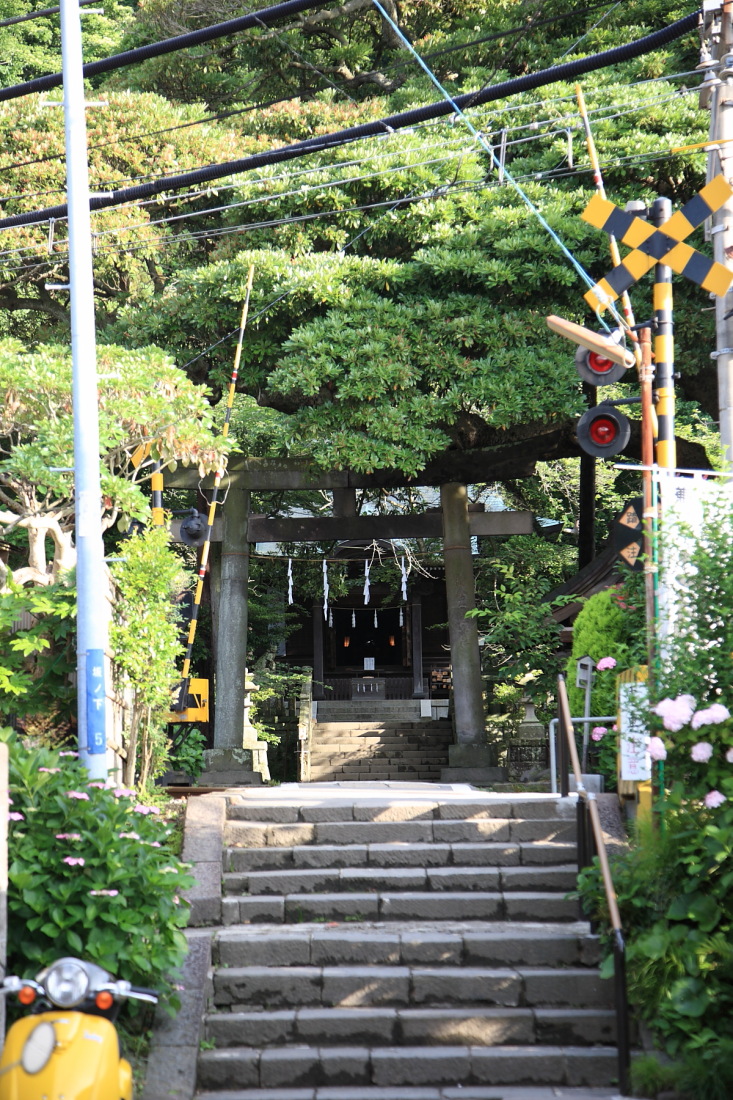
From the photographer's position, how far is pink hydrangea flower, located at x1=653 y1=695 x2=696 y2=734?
5.89 metres

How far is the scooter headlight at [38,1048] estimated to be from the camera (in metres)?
4.47

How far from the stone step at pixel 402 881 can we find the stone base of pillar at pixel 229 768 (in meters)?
7.81

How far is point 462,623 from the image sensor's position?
16281 mm

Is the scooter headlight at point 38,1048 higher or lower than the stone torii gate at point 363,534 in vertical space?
lower

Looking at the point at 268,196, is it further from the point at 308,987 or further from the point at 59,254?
the point at 308,987

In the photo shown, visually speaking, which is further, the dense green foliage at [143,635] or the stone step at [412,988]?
the dense green foliage at [143,635]

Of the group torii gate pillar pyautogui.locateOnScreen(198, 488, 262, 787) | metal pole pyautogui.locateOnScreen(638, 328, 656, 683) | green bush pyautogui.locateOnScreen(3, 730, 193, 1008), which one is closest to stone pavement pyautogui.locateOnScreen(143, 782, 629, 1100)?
green bush pyautogui.locateOnScreen(3, 730, 193, 1008)

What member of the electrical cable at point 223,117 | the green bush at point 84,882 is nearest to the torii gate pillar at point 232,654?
the electrical cable at point 223,117

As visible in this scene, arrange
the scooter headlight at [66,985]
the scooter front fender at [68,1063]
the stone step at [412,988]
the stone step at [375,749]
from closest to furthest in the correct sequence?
1. the scooter front fender at [68,1063]
2. the scooter headlight at [66,985]
3. the stone step at [412,988]
4. the stone step at [375,749]

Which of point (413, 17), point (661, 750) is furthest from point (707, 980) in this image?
point (413, 17)

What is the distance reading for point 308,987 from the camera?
6547 mm

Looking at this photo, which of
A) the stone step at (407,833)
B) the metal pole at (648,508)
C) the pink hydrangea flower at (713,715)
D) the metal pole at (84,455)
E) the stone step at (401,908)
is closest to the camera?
the pink hydrangea flower at (713,715)

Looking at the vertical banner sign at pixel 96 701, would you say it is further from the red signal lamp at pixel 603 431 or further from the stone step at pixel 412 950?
the red signal lamp at pixel 603 431

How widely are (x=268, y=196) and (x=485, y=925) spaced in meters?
10.8
